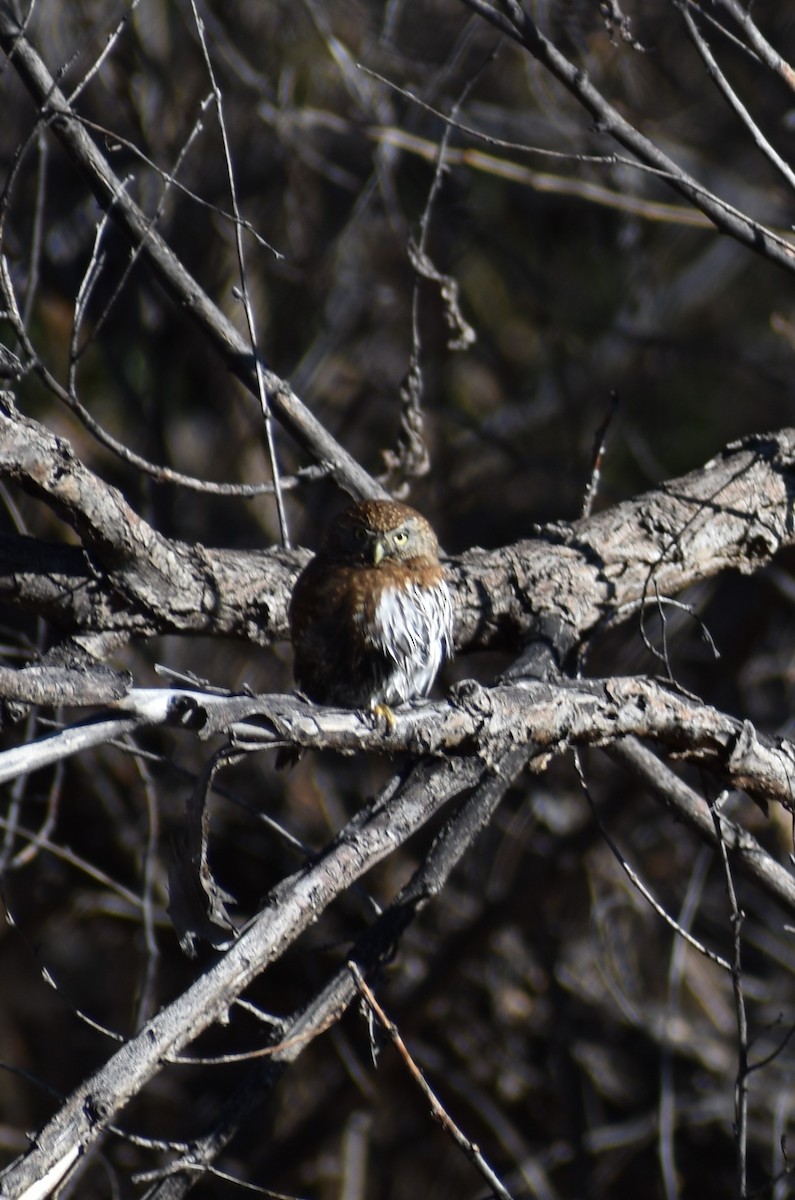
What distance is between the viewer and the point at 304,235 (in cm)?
627

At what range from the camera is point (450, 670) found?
5816 millimetres

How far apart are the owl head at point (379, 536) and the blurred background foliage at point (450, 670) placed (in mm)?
1659

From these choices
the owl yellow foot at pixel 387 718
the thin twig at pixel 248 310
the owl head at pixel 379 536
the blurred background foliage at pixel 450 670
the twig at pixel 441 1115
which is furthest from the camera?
the blurred background foliage at pixel 450 670

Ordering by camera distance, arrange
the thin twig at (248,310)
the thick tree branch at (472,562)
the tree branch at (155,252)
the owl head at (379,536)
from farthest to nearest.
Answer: the owl head at (379,536)
the tree branch at (155,252)
the thin twig at (248,310)
the thick tree branch at (472,562)

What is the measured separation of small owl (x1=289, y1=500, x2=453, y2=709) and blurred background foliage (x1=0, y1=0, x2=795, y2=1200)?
→ 5.50ft

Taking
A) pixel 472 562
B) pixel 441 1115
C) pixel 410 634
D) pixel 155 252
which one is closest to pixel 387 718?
pixel 441 1115

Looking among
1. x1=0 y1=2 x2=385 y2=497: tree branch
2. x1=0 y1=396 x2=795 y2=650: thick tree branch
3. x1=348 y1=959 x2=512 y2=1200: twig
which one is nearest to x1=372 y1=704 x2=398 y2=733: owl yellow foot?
x1=348 y1=959 x2=512 y2=1200: twig

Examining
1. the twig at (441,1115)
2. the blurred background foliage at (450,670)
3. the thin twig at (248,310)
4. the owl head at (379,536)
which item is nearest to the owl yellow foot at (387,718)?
the twig at (441,1115)

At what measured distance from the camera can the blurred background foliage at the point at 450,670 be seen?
546cm

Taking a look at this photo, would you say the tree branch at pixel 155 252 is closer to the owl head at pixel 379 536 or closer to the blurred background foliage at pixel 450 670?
the owl head at pixel 379 536

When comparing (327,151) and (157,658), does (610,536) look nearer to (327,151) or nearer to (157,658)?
(157,658)

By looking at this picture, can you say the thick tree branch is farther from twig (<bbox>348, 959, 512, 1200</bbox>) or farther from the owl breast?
twig (<bbox>348, 959, 512, 1200</bbox>)

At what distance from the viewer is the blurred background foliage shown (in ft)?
17.9

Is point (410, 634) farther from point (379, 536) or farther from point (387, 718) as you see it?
point (387, 718)
